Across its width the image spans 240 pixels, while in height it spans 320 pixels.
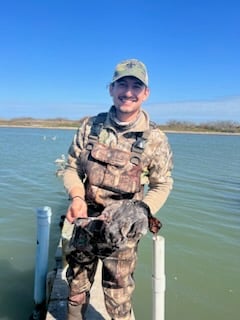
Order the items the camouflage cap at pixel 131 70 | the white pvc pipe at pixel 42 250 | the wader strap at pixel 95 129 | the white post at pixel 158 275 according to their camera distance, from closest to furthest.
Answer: the white post at pixel 158 275 → the camouflage cap at pixel 131 70 → the wader strap at pixel 95 129 → the white pvc pipe at pixel 42 250

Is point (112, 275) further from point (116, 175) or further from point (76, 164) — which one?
point (76, 164)

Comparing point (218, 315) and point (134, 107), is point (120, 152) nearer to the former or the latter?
point (134, 107)

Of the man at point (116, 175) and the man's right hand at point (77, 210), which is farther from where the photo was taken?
the man at point (116, 175)

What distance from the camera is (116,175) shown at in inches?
113

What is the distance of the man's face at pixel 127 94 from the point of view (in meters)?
2.88

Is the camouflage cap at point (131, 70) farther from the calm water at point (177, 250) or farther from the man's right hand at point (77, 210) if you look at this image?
the calm water at point (177, 250)

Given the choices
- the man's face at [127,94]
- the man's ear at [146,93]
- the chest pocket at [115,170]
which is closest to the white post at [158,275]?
the chest pocket at [115,170]

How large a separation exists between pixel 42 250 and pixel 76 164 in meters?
1.65

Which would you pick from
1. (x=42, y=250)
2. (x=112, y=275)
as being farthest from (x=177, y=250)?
(x=112, y=275)

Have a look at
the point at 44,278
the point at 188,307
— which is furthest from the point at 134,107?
the point at 188,307

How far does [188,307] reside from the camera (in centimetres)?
504

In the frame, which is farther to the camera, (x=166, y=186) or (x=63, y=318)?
(x=63, y=318)

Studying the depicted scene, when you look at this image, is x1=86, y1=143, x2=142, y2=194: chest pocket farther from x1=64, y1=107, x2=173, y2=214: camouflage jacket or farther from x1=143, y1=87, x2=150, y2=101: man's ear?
x1=143, y1=87, x2=150, y2=101: man's ear

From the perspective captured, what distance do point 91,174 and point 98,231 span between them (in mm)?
480
